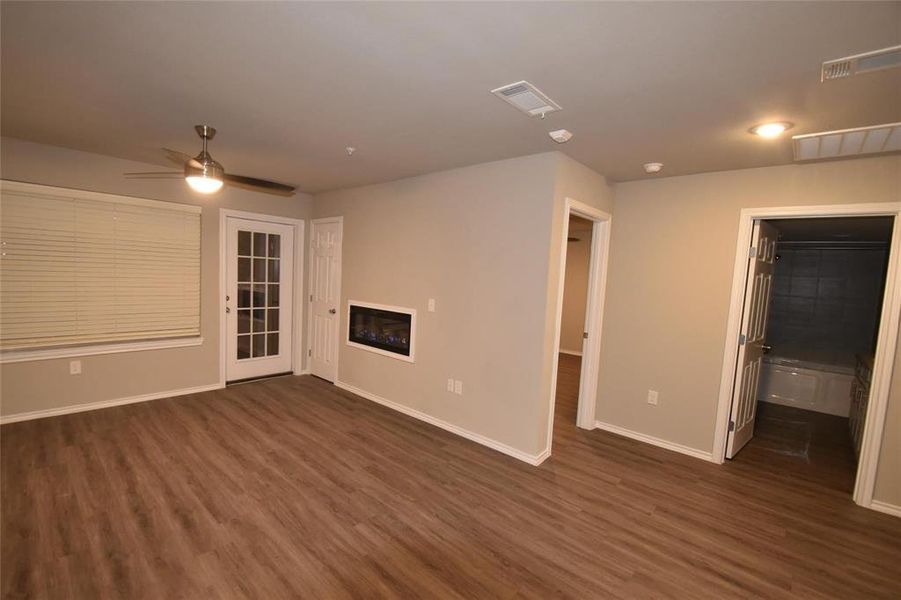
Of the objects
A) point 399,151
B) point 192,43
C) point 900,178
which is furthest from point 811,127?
point 192,43

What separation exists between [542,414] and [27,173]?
4.96 metres

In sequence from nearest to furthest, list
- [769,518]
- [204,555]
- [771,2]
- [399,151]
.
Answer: [771,2]
[204,555]
[769,518]
[399,151]

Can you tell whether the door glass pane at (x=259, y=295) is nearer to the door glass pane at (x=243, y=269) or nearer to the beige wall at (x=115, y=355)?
the door glass pane at (x=243, y=269)

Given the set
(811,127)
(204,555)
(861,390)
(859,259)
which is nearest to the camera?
(204,555)

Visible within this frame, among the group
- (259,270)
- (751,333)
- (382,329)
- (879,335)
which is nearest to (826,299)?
(751,333)

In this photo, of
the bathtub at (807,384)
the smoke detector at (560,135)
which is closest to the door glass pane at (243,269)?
the smoke detector at (560,135)

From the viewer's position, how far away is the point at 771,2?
1.33 m

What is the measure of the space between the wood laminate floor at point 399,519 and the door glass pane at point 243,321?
59.3 inches

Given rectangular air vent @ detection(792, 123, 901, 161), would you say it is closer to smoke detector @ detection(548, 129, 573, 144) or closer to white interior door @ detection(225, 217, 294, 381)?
smoke detector @ detection(548, 129, 573, 144)

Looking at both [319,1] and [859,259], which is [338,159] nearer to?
[319,1]

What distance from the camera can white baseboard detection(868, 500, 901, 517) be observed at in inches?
109

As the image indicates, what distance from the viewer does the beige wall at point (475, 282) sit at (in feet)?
10.4

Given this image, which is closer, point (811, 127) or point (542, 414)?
point (811, 127)

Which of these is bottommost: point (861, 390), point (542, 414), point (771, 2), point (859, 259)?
point (542, 414)
